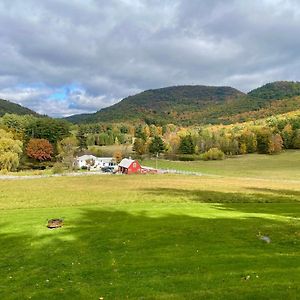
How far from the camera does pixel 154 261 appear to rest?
16562 mm

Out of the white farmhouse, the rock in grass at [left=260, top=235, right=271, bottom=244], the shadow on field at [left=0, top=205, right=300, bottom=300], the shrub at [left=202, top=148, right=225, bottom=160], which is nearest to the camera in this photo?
the shadow on field at [left=0, top=205, right=300, bottom=300]

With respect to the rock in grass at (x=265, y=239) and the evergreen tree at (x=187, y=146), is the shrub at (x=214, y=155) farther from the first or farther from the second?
the rock in grass at (x=265, y=239)

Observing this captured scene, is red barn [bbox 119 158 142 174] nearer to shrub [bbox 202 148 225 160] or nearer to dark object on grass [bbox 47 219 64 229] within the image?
shrub [bbox 202 148 225 160]

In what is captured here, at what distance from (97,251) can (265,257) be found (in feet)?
25.6

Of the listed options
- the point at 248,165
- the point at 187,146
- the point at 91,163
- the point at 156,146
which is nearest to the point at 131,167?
the point at 91,163

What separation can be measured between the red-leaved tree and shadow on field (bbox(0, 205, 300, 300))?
4788 inches

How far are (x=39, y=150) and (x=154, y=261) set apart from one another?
133 m

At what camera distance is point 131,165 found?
408 ft

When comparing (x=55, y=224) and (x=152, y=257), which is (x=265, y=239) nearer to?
(x=152, y=257)

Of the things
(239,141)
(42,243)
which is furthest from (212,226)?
(239,141)

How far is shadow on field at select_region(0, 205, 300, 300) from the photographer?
42.1 feet

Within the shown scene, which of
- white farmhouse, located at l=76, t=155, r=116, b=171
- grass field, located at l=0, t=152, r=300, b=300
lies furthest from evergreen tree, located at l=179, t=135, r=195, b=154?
grass field, located at l=0, t=152, r=300, b=300

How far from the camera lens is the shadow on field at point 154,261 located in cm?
1284

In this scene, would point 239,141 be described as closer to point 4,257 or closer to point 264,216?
point 264,216
